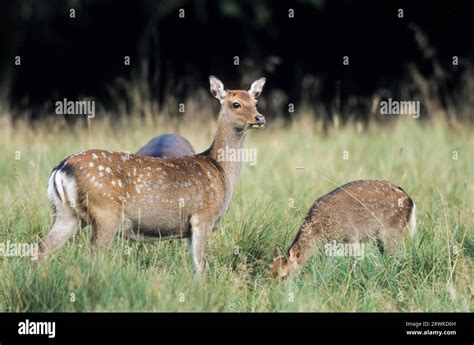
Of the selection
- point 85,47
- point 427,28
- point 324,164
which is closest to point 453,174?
point 324,164

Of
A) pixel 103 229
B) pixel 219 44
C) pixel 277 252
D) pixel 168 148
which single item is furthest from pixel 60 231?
pixel 219 44

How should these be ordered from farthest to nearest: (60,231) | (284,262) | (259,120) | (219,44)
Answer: (219,44) → (259,120) → (284,262) → (60,231)

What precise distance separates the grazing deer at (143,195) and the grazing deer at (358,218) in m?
0.68

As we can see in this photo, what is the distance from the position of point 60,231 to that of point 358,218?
7.52ft

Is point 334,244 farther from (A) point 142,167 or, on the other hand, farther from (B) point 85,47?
(B) point 85,47

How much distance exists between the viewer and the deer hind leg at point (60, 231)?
6656 millimetres

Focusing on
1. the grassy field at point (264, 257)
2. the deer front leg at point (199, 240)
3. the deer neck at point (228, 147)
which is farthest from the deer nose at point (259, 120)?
the deer front leg at point (199, 240)

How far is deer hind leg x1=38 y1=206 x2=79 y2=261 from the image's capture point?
6.66 metres

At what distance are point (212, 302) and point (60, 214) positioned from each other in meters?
1.29

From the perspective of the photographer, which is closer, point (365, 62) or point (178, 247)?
point (178, 247)

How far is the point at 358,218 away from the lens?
24.7ft

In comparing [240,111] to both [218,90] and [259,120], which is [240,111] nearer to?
[259,120]

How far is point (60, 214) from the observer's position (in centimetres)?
668

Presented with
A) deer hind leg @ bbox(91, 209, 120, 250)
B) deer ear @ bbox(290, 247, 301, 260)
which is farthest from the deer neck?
deer hind leg @ bbox(91, 209, 120, 250)
